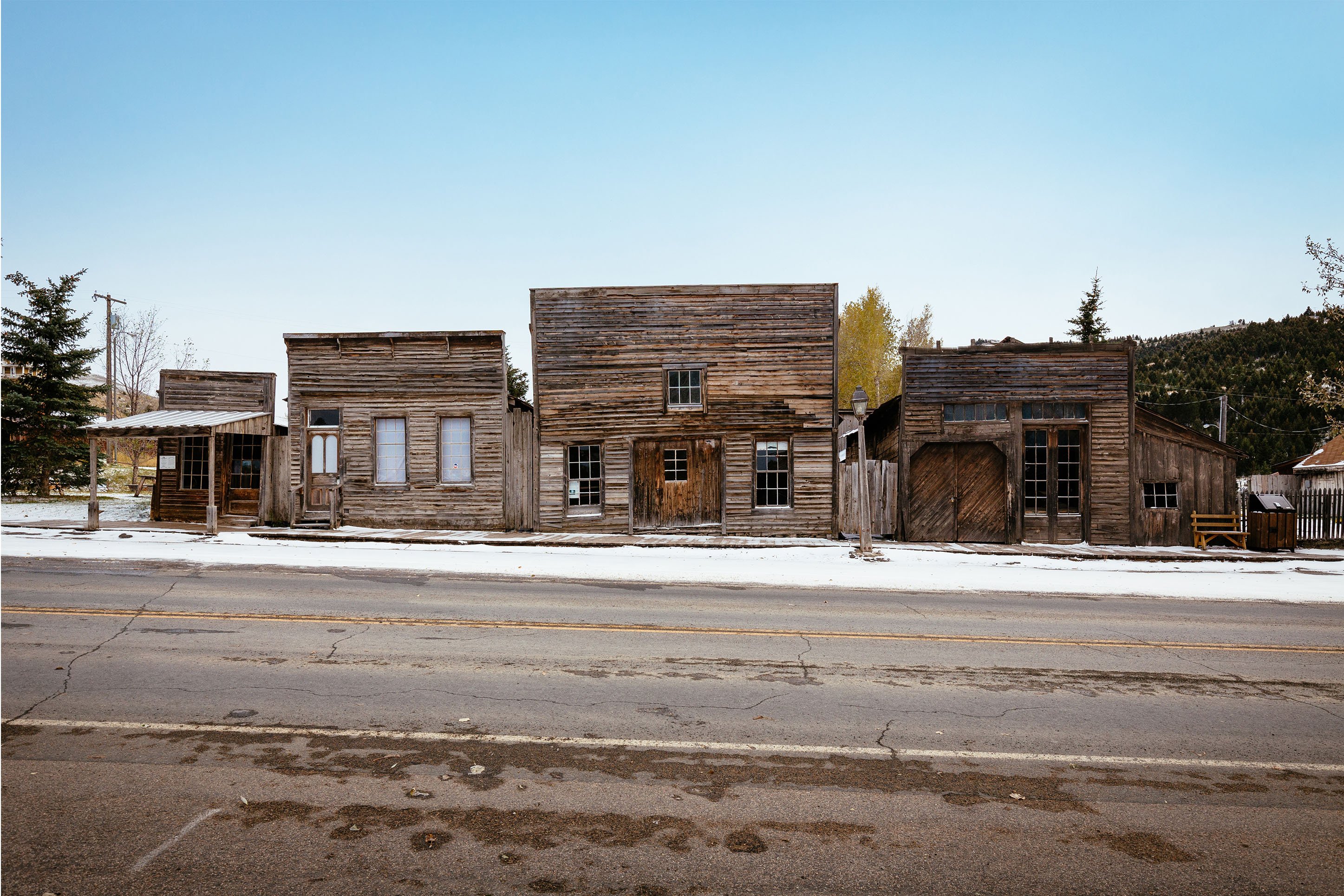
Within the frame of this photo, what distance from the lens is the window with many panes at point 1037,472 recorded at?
19812mm

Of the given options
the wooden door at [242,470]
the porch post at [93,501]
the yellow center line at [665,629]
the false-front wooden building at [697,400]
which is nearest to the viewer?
the yellow center line at [665,629]

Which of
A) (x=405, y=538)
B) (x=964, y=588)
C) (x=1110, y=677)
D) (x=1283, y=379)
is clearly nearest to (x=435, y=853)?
(x=1110, y=677)

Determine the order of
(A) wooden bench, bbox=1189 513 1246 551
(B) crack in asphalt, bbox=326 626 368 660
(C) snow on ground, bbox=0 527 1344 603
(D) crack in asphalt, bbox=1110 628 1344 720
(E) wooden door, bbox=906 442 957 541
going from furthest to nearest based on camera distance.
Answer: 1. (E) wooden door, bbox=906 442 957 541
2. (A) wooden bench, bbox=1189 513 1246 551
3. (C) snow on ground, bbox=0 527 1344 603
4. (B) crack in asphalt, bbox=326 626 368 660
5. (D) crack in asphalt, bbox=1110 628 1344 720

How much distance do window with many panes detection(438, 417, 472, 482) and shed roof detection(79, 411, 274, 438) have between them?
5.44 m

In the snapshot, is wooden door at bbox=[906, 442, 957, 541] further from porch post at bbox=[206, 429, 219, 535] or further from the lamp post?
porch post at bbox=[206, 429, 219, 535]

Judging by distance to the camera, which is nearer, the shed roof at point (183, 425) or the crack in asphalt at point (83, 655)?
the crack in asphalt at point (83, 655)

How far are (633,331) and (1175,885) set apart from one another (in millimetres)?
18691

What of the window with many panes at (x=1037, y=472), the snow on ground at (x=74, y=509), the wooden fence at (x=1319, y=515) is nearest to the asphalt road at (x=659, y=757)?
the window with many panes at (x=1037, y=472)

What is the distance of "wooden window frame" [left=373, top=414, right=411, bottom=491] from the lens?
21297 millimetres

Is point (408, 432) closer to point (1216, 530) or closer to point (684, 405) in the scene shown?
point (684, 405)

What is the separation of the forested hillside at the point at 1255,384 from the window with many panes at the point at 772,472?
97.7ft

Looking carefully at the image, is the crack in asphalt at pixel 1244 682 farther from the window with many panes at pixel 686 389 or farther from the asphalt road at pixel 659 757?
the window with many panes at pixel 686 389

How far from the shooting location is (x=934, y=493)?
20109 millimetres

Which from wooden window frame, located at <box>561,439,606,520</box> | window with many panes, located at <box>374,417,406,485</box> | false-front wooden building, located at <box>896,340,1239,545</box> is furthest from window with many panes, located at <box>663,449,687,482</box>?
window with many panes, located at <box>374,417,406,485</box>
